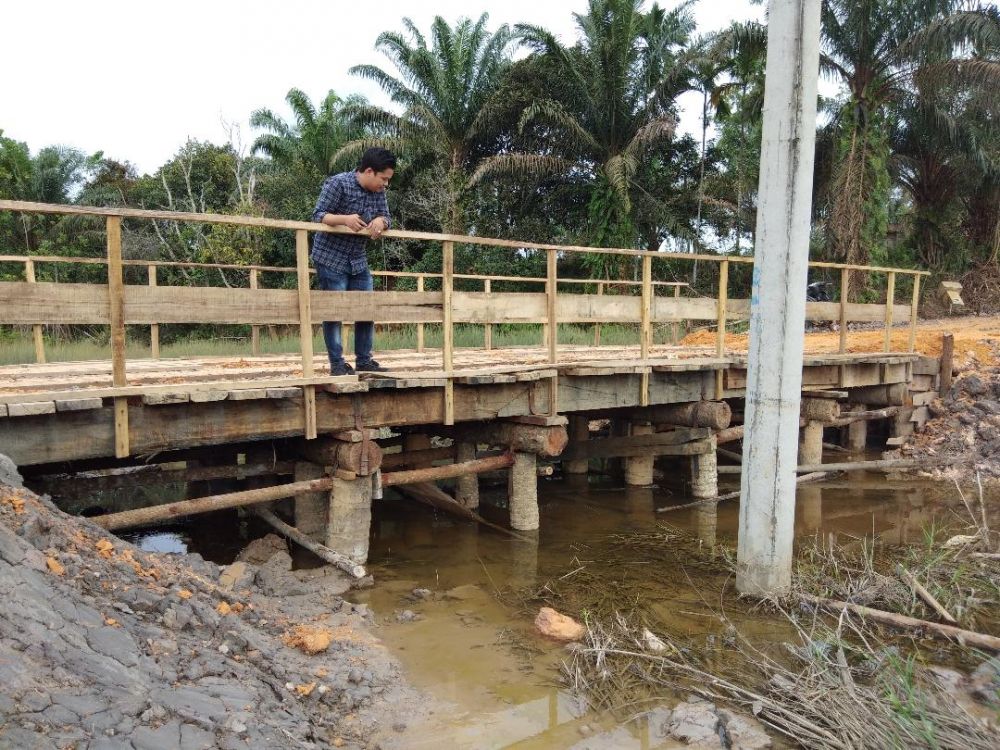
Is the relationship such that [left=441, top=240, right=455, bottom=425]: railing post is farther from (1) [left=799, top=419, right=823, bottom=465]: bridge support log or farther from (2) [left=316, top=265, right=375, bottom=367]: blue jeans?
(1) [left=799, top=419, right=823, bottom=465]: bridge support log

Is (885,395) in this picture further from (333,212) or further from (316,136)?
(316,136)

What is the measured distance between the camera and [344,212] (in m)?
6.28

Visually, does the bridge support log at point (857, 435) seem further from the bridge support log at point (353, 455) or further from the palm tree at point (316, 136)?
the palm tree at point (316, 136)

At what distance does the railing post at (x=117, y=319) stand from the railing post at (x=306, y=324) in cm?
113

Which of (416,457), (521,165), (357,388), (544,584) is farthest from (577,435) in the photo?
(521,165)

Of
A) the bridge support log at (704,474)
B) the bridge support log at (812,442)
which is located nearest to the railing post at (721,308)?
the bridge support log at (704,474)

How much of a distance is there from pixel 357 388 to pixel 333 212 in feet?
4.67

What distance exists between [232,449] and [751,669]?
511 centimetres

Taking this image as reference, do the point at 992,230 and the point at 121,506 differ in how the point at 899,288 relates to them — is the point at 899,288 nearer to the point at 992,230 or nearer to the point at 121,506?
the point at 992,230

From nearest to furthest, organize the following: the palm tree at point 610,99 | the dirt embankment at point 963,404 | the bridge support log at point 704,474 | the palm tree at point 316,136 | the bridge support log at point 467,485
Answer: the bridge support log at point 467,485
the bridge support log at point 704,474
the dirt embankment at point 963,404
the palm tree at point 610,99
the palm tree at point 316,136

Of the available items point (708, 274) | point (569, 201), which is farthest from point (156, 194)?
point (708, 274)

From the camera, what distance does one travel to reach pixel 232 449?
7.61 metres

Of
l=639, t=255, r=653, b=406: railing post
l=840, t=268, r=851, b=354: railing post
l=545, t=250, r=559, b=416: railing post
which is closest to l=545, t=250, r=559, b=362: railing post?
l=545, t=250, r=559, b=416: railing post

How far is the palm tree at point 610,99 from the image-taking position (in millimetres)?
20203
